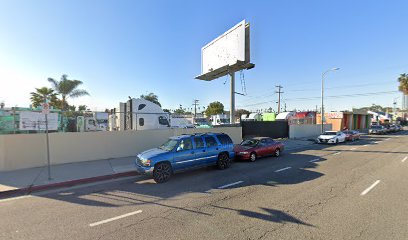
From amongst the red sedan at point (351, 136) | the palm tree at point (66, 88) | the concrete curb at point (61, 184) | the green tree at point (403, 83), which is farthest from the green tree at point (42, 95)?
the green tree at point (403, 83)

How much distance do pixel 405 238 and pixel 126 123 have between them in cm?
1497

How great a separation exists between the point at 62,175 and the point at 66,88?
24.5 metres

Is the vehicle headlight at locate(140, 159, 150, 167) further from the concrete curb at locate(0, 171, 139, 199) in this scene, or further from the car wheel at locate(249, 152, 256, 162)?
the car wheel at locate(249, 152, 256, 162)

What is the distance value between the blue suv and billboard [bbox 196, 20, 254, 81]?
907 cm

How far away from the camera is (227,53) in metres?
18.2

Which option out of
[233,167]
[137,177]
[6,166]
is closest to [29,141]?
[6,166]

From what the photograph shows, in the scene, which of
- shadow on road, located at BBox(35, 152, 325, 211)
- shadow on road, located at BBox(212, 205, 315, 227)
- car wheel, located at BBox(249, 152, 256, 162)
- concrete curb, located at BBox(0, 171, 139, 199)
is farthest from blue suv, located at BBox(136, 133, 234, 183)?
shadow on road, located at BBox(212, 205, 315, 227)

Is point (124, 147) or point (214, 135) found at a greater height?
point (214, 135)

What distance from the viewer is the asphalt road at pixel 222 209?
428 centimetres

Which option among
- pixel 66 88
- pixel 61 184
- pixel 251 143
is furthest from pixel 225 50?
pixel 66 88

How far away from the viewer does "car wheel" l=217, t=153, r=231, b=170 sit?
9.75 metres

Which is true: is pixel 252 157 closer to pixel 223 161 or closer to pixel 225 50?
pixel 223 161

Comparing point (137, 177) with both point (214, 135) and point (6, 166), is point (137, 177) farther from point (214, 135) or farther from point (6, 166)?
point (6, 166)

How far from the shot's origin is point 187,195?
255 inches
